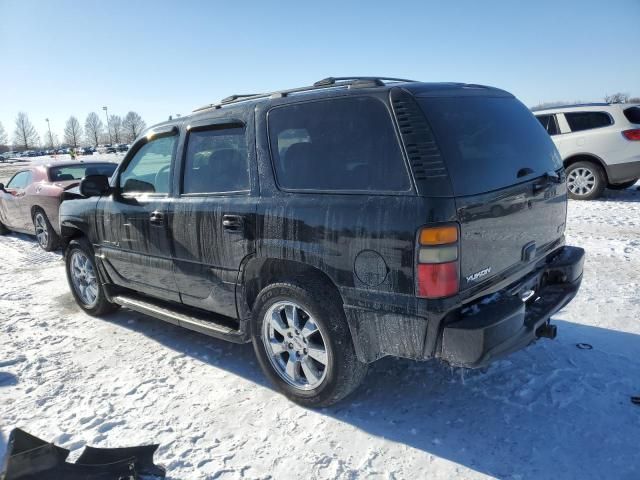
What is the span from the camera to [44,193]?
7.80 meters

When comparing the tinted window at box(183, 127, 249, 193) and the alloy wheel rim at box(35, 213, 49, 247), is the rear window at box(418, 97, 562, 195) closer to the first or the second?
the tinted window at box(183, 127, 249, 193)

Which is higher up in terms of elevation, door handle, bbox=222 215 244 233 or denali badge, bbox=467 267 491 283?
door handle, bbox=222 215 244 233

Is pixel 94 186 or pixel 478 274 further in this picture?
pixel 94 186

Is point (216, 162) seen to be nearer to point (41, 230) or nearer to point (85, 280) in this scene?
point (85, 280)

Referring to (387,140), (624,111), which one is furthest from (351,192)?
(624,111)

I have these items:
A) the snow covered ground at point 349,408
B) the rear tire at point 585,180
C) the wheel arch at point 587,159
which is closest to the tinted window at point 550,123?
the wheel arch at point 587,159

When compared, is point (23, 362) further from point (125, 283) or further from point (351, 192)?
point (351, 192)

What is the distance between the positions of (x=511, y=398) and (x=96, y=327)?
379 cm

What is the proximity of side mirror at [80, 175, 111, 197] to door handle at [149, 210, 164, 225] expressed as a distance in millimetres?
826

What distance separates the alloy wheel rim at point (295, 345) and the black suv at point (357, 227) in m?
0.01

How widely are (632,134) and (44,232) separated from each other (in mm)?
10867

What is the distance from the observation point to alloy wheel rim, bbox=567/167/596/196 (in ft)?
30.6

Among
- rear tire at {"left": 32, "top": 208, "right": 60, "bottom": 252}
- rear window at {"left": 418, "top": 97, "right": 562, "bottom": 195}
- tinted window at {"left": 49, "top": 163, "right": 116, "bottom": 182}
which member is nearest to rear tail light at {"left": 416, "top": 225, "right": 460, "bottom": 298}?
rear window at {"left": 418, "top": 97, "right": 562, "bottom": 195}

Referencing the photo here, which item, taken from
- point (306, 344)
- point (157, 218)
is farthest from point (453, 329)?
point (157, 218)
